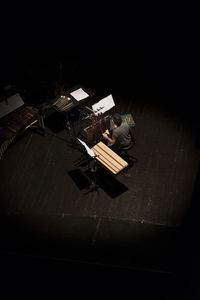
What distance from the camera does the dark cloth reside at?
6.85 meters

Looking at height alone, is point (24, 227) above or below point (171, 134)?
below

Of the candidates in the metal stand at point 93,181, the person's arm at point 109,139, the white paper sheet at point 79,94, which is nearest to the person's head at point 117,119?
the person's arm at point 109,139

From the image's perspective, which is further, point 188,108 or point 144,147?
point 188,108

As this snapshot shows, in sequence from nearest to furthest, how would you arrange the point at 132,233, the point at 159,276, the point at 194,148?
the point at 159,276 → the point at 132,233 → the point at 194,148

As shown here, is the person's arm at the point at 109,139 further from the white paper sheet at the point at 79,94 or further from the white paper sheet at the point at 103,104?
the white paper sheet at the point at 79,94

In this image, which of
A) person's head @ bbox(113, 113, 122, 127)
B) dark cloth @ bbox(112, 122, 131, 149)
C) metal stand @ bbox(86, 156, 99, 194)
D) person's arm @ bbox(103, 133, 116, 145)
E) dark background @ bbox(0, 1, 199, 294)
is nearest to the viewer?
person's head @ bbox(113, 113, 122, 127)

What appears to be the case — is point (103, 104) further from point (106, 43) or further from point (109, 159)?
point (106, 43)

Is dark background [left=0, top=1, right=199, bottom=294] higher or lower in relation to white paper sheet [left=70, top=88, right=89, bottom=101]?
higher

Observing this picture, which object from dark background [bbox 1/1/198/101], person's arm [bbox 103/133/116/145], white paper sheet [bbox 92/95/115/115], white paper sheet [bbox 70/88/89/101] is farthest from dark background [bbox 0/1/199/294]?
person's arm [bbox 103/133/116/145]

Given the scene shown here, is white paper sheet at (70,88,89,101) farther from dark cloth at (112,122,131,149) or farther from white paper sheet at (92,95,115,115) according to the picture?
dark cloth at (112,122,131,149)

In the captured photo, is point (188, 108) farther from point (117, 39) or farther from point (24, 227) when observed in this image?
point (24, 227)

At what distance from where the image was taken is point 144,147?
7.91m

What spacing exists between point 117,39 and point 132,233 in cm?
604

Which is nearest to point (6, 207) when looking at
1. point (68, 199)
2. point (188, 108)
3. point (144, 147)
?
point (68, 199)
